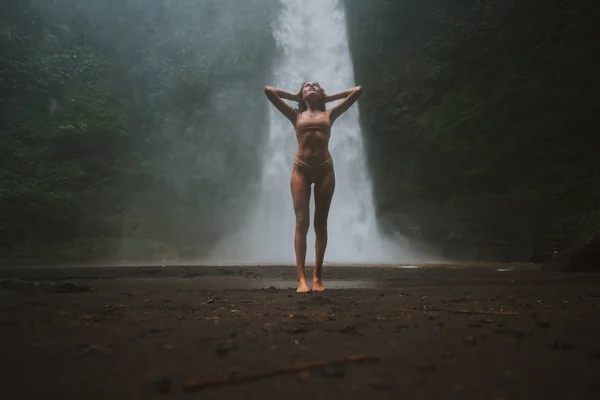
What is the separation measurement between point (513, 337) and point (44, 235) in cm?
1624

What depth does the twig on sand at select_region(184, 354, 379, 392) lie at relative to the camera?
1.42 meters

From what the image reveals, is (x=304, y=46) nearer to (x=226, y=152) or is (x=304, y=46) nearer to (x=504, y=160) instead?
(x=226, y=152)

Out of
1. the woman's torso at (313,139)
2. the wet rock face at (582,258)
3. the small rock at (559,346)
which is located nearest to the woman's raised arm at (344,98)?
the woman's torso at (313,139)

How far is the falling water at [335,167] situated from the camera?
587 inches

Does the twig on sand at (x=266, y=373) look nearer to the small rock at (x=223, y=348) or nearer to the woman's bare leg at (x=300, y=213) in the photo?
the small rock at (x=223, y=348)

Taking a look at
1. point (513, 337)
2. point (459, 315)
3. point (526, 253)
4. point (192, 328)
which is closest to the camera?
point (513, 337)

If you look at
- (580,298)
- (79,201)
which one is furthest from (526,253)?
(79,201)

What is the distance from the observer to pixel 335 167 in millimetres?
15680

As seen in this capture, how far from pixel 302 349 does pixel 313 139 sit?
10.2 feet

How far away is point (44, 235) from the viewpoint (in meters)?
15.2

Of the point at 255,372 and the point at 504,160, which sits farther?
the point at 504,160

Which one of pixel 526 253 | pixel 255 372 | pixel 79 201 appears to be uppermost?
pixel 79 201

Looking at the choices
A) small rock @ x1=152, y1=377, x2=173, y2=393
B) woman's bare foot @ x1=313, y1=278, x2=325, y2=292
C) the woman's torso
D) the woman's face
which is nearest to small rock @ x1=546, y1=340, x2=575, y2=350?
small rock @ x1=152, y1=377, x2=173, y2=393

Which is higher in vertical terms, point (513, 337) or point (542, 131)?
point (542, 131)
